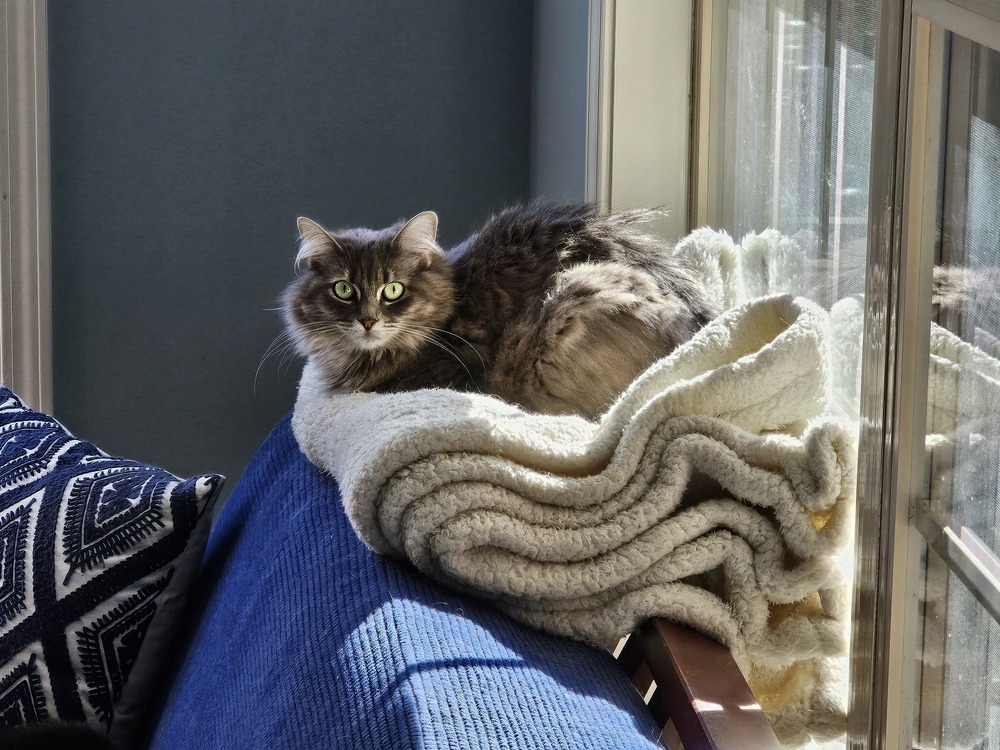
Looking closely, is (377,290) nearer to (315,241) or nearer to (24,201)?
(315,241)

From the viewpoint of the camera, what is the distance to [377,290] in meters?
1.45

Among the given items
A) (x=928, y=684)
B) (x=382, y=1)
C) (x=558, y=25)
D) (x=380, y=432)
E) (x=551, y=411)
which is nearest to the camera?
(x=928, y=684)

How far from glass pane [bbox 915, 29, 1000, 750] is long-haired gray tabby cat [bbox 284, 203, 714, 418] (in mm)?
532

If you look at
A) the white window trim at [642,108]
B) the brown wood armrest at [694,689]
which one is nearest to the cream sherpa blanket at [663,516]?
the brown wood armrest at [694,689]

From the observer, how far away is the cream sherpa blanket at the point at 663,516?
760 millimetres

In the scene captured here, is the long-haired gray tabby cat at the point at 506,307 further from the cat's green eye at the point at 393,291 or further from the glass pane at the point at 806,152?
the glass pane at the point at 806,152

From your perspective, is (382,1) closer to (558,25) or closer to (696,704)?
(558,25)

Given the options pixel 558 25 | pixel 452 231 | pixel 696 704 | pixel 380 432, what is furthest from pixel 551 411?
pixel 452 231

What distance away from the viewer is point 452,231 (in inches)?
98.9

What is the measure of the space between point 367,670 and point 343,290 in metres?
0.88

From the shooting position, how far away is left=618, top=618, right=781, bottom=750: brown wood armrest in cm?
65

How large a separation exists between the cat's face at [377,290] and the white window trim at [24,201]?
116 centimetres

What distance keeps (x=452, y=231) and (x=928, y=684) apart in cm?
195

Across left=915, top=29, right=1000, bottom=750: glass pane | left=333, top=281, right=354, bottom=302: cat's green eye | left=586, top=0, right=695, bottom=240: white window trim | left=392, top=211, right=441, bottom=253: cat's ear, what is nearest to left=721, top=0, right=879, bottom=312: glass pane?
left=586, top=0, right=695, bottom=240: white window trim
